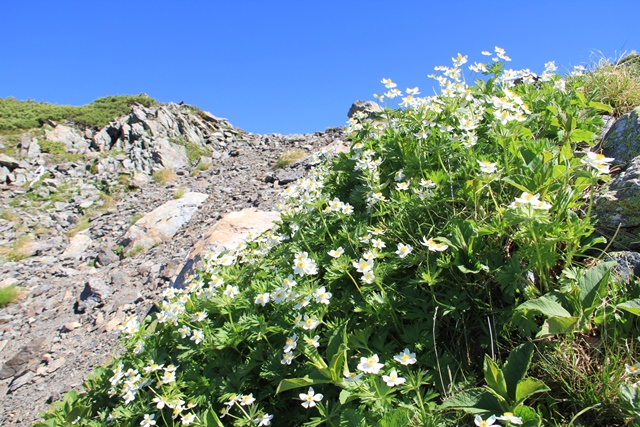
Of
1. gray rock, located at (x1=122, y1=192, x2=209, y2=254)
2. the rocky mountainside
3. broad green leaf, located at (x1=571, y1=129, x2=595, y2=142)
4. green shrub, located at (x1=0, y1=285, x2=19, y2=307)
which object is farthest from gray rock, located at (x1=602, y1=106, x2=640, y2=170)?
green shrub, located at (x1=0, y1=285, x2=19, y2=307)

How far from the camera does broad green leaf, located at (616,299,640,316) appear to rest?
239 cm

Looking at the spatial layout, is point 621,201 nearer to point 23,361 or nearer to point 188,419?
point 188,419

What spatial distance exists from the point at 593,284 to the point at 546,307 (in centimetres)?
37

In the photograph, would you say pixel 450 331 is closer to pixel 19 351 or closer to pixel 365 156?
pixel 365 156

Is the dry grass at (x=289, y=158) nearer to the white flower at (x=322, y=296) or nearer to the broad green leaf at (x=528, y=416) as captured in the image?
the white flower at (x=322, y=296)

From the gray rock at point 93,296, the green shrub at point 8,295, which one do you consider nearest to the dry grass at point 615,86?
the gray rock at point 93,296

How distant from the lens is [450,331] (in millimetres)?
2928

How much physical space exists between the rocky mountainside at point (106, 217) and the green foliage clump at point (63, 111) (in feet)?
3.20

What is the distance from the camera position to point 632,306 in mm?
2408

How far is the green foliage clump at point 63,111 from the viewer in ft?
79.6

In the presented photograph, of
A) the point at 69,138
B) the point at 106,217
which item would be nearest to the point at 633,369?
the point at 106,217

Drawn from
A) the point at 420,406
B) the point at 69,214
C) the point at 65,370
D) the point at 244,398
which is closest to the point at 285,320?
the point at 244,398

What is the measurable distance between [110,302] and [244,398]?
7.49m

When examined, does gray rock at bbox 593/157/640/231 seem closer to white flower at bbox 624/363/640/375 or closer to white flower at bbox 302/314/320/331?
white flower at bbox 624/363/640/375
